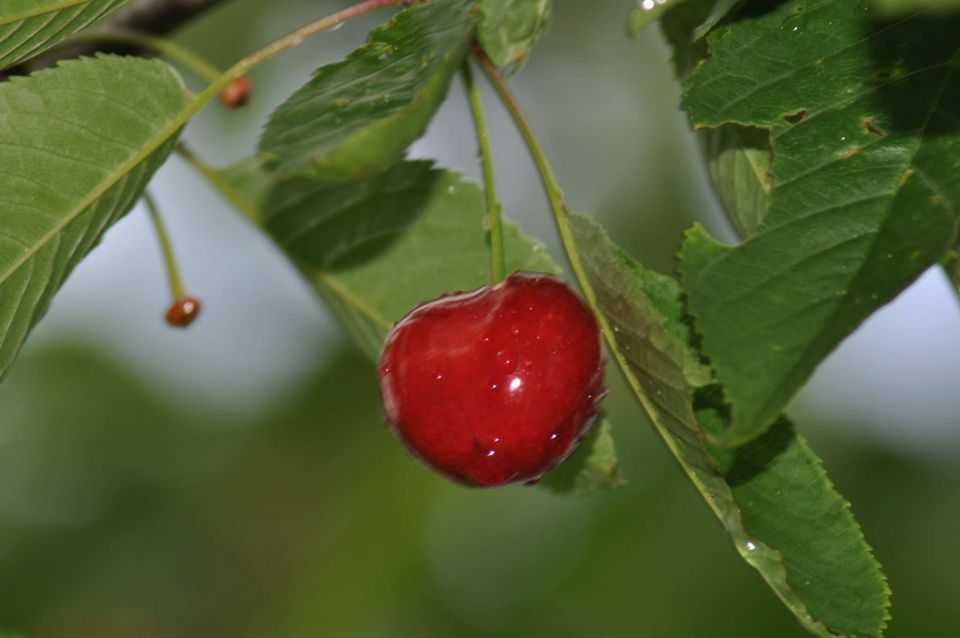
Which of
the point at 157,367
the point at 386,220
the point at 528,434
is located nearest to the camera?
the point at 528,434

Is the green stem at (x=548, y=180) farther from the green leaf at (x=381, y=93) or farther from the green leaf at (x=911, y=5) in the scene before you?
the green leaf at (x=911, y=5)

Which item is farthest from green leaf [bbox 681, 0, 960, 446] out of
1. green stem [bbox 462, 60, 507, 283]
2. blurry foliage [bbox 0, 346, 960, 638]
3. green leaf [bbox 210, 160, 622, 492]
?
blurry foliage [bbox 0, 346, 960, 638]

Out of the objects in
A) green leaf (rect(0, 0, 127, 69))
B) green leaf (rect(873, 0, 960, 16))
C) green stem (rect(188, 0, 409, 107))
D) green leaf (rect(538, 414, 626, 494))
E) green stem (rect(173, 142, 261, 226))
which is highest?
green leaf (rect(0, 0, 127, 69))

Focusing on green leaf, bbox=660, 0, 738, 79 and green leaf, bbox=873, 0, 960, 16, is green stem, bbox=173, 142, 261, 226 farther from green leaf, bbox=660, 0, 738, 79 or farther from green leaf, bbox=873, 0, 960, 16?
green leaf, bbox=873, 0, 960, 16

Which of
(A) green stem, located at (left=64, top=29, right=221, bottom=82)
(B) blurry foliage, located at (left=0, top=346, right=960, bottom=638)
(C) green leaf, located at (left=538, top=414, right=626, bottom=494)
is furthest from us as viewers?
(B) blurry foliage, located at (left=0, top=346, right=960, bottom=638)

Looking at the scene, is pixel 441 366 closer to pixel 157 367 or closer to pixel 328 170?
pixel 328 170

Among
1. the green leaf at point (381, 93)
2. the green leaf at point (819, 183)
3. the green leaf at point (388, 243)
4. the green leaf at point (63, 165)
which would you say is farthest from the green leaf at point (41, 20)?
the green leaf at point (819, 183)

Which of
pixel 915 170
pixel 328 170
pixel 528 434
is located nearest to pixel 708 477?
pixel 528 434
